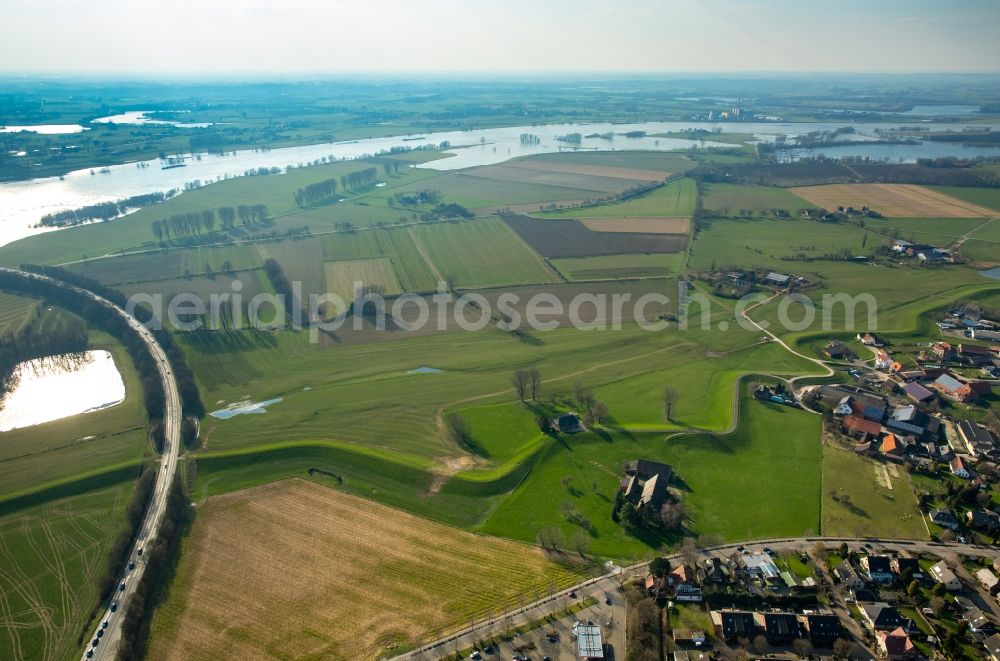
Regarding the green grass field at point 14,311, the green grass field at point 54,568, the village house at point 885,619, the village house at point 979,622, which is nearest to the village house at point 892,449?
the village house at point 979,622

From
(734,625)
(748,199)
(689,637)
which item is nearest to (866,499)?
(734,625)

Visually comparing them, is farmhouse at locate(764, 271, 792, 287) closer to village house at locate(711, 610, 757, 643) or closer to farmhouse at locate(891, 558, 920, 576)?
farmhouse at locate(891, 558, 920, 576)

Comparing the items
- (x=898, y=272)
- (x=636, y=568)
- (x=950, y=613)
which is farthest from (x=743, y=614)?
(x=898, y=272)

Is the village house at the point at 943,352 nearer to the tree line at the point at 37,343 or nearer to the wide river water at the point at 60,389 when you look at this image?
the wide river water at the point at 60,389

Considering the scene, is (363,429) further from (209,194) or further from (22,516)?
(209,194)

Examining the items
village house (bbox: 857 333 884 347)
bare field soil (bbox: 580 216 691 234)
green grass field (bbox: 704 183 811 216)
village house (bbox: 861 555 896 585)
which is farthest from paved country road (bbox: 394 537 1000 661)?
green grass field (bbox: 704 183 811 216)

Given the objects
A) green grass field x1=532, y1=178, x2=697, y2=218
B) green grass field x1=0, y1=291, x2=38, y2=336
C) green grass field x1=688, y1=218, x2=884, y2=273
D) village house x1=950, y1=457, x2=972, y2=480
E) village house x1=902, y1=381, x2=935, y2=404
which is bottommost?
village house x1=950, y1=457, x2=972, y2=480
